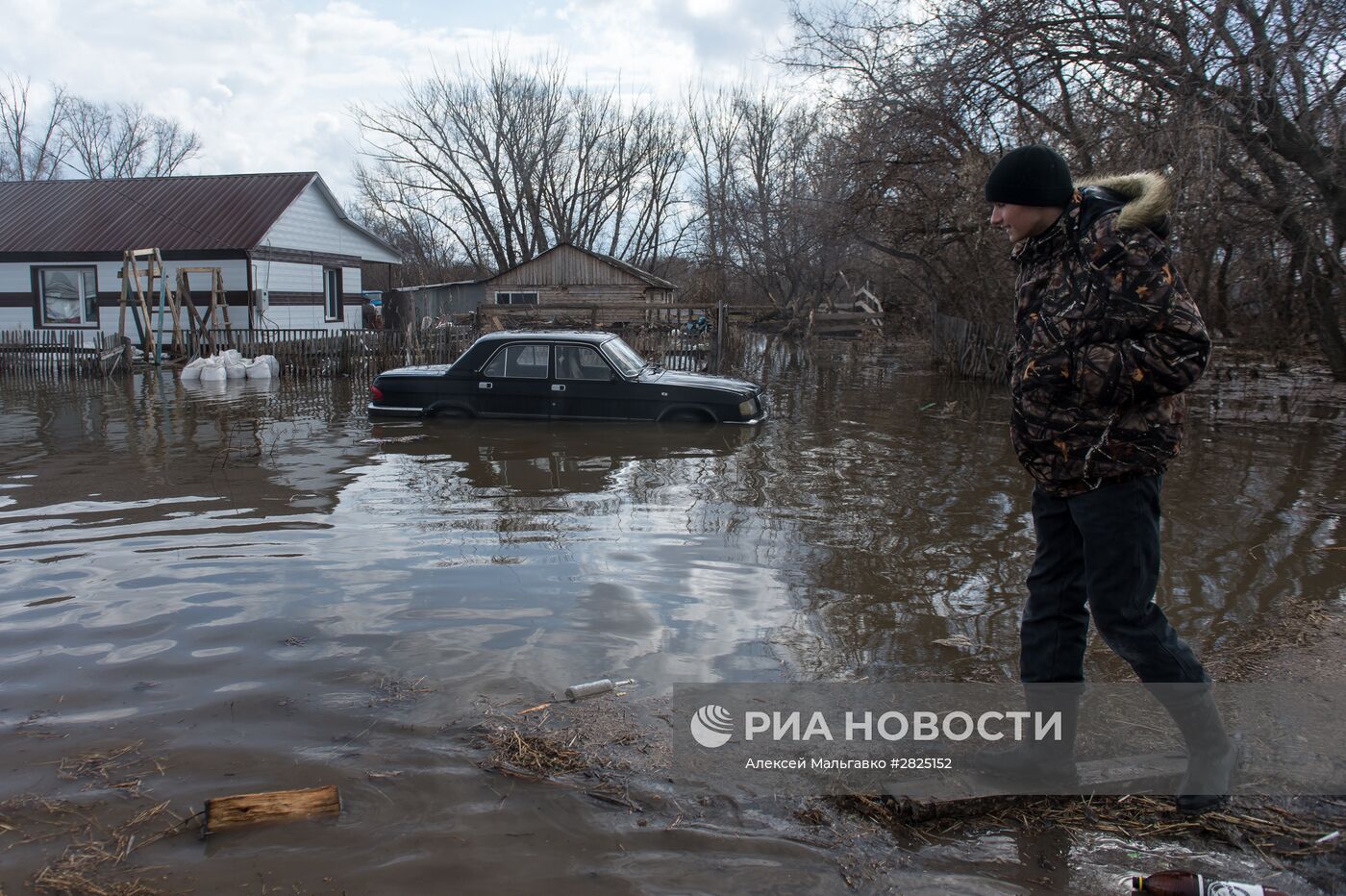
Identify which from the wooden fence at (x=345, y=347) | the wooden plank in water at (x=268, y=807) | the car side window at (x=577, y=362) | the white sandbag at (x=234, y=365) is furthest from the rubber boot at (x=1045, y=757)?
the white sandbag at (x=234, y=365)

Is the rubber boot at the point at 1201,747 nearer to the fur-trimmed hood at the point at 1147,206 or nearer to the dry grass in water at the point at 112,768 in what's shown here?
the fur-trimmed hood at the point at 1147,206

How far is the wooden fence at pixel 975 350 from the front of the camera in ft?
64.3

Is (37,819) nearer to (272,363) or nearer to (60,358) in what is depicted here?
(272,363)

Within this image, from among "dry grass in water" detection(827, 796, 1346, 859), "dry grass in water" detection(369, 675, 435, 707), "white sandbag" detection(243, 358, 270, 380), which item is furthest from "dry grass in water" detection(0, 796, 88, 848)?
"white sandbag" detection(243, 358, 270, 380)

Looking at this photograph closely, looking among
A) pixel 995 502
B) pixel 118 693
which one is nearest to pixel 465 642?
pixel 118 693

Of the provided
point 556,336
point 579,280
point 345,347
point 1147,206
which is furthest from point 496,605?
point 579,280

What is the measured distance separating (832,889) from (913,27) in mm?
14934

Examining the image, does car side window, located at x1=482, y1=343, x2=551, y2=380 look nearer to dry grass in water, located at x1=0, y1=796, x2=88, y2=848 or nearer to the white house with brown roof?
dry grass in water, located at x1=0, y1=796, x2=88, y2=848

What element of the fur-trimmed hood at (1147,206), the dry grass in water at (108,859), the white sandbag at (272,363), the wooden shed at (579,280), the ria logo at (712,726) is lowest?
the dry grass in water at (108,859)

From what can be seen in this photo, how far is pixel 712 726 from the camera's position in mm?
3713

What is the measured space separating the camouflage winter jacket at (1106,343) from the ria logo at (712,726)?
5.04 ft

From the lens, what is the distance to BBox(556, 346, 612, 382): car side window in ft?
38.4

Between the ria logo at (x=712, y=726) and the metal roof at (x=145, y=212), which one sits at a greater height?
the metal roof at (x=145, y=212)

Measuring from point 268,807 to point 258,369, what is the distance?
56.7ft
